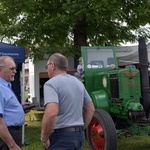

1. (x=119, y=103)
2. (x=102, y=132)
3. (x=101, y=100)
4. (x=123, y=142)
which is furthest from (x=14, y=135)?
(x=123, y=142)

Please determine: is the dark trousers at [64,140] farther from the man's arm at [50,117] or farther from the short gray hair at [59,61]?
the short gray hair at [59,61]

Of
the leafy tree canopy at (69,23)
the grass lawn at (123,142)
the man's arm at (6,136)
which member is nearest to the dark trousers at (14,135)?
the man's arm at (6,136)

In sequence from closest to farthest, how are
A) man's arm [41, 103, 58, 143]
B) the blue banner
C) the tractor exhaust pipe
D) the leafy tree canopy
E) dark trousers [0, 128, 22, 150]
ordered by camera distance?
man's arm [41, 103, 58, 143], dark trousers [0, 128, 22, 150], the tractor exhaust pipe, the blue banner, the leafy tree canopy

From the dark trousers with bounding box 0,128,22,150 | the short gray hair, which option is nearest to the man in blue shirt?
the dark trousers with bounding box 0,128,22,150

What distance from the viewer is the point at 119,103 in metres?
6.93

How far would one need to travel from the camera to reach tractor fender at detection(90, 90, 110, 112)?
7113 mm

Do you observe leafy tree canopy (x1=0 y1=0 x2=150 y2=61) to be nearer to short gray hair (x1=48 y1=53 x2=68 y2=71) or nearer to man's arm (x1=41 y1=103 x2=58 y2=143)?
short gray hair (x1=48 y1=53 x2=68 y2=71)

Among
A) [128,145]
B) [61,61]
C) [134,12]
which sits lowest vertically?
[128,145]

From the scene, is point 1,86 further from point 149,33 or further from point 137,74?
point 149,33

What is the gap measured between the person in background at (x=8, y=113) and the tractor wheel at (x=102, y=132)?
270 centimetres

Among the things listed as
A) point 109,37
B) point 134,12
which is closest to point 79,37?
point 109,37

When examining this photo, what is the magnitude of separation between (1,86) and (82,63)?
442 centimetres

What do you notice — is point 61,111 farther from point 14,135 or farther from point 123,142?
point 123,142

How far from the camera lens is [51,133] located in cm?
332
